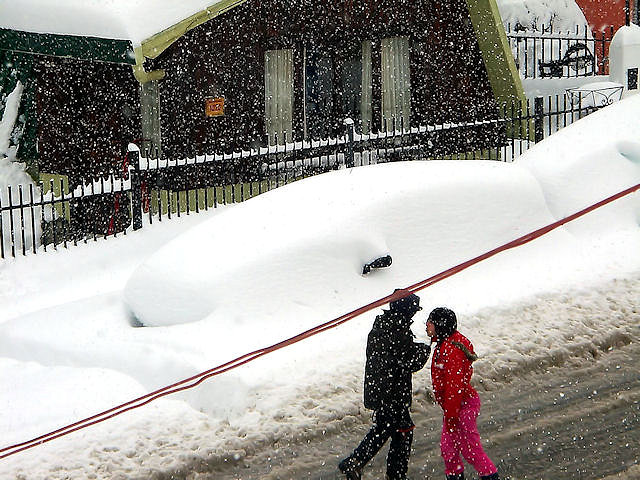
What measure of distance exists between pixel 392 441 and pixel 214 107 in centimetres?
936

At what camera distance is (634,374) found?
318 inches

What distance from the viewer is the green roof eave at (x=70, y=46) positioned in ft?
42.0

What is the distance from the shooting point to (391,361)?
6145 millimetres

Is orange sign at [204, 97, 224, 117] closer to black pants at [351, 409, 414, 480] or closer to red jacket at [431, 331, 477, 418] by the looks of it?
black pants at [351, 409, 414, 480]

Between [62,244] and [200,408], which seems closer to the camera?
[200,408]

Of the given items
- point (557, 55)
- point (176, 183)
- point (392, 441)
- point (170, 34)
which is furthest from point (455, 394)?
Result: point (557, 55)

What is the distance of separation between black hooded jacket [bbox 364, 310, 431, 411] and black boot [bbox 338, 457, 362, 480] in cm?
39

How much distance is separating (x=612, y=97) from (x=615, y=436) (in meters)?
13.9

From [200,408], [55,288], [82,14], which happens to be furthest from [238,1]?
[200,408]

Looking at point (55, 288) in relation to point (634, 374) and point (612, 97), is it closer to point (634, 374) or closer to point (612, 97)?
point (634, 374)

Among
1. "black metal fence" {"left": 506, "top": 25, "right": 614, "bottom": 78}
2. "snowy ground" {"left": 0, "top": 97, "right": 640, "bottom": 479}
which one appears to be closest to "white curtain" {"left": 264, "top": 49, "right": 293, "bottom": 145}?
"snowy ground" {"left": 0, "top": 97, "right": 640, "bottom": 479}

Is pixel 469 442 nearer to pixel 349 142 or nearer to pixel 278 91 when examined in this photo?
pixel 349 142

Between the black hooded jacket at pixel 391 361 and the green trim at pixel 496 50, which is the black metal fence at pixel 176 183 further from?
the black hooded jacket at pixel 391 361

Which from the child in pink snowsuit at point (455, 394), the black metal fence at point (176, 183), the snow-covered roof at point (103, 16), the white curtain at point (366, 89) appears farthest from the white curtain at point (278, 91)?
the child in pink snowsuit at point (455, 394)
